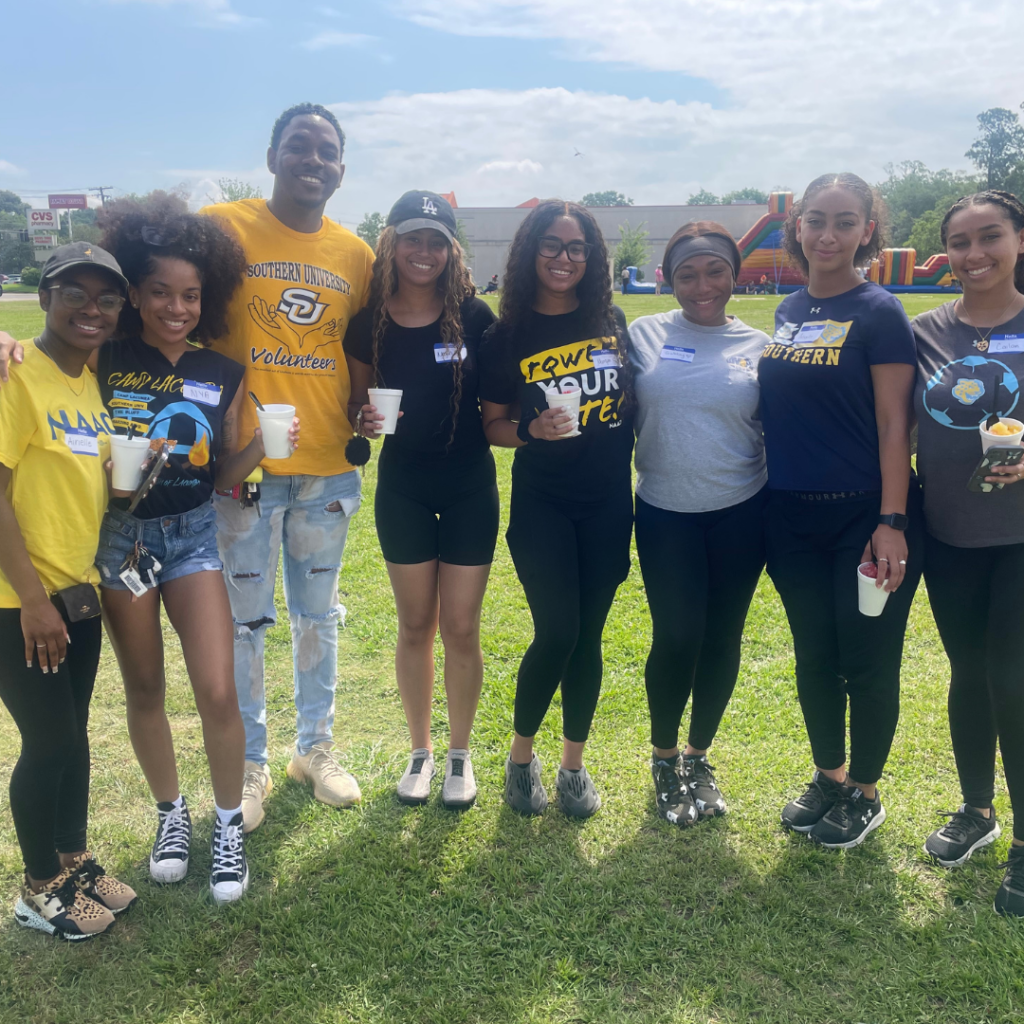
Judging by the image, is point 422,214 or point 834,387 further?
point 422,214

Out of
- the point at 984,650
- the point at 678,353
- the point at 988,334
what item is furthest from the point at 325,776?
the point at 988,334

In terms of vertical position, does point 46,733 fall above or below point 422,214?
below

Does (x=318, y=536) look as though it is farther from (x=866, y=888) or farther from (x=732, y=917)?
(x=866, y=888)

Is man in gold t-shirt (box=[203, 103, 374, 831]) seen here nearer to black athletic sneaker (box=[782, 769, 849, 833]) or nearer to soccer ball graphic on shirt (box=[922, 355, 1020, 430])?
black athletic sneaker (box=[782, 769, 849, 833])

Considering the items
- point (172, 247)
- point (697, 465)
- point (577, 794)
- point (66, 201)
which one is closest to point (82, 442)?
point (172, 247)

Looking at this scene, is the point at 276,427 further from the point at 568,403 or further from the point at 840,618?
the point at 840,618

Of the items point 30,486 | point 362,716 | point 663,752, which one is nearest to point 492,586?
point 362,716

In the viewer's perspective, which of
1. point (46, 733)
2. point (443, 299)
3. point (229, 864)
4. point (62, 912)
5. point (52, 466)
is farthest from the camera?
point (443, 299)

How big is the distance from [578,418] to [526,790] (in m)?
1.67

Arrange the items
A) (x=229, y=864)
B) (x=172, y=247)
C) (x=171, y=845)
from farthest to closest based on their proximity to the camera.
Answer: (x=171, y=845) < (x=229, y=864) < (x=172, y=247)

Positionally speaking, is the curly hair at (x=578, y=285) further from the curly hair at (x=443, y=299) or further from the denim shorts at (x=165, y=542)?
the denim shorts at (x=165, y=542)

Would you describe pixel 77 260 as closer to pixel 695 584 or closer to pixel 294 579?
pixel 294 579

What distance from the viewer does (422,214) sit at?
127 inches

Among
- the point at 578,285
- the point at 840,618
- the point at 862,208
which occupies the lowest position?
the point at 840,618
